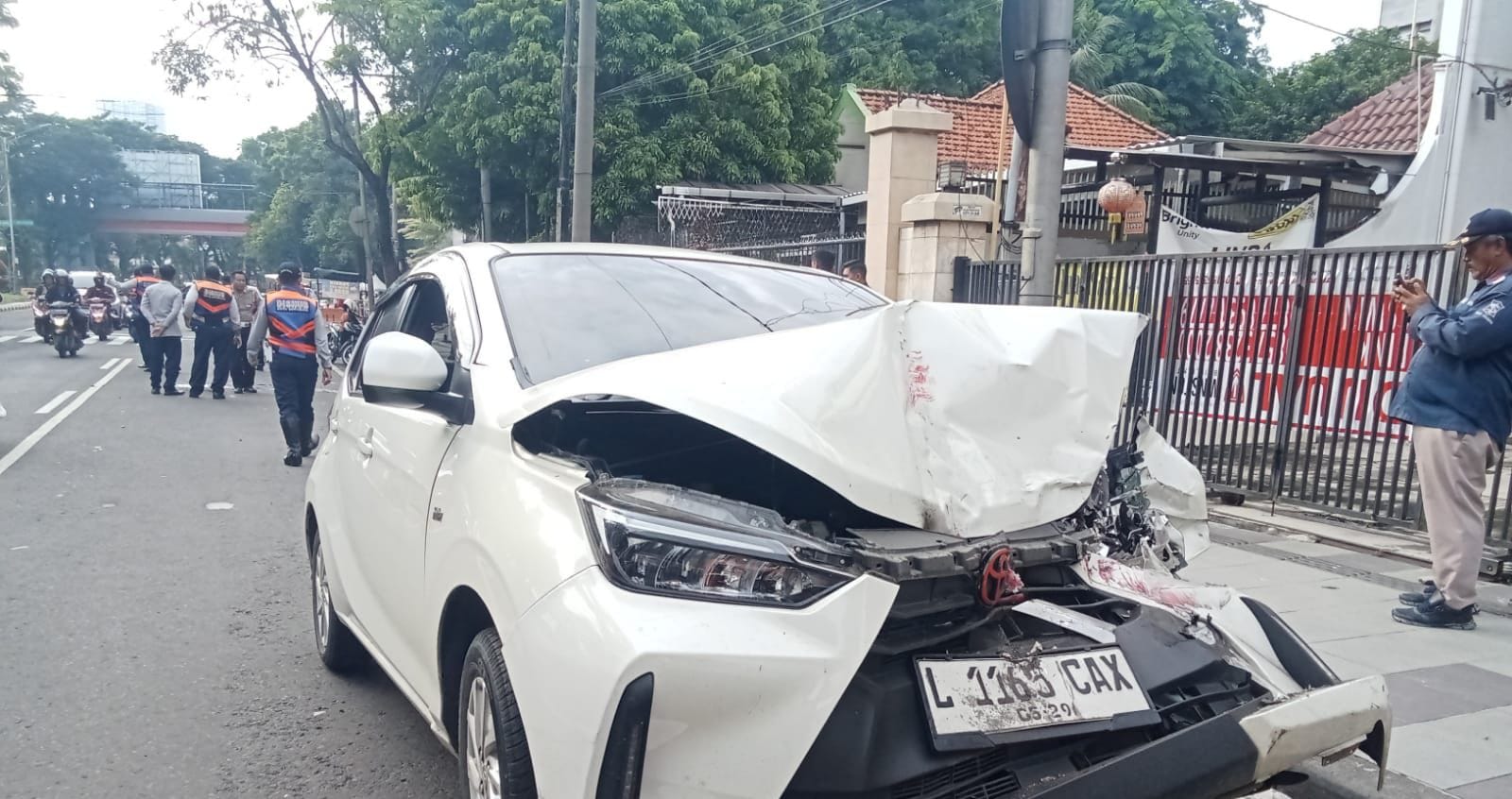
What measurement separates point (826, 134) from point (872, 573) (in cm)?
2227

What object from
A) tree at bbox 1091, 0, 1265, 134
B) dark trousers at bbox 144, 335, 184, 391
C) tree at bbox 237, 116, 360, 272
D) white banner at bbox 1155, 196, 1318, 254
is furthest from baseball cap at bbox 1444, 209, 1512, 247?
tree at bbox 237, 116, 360, 272

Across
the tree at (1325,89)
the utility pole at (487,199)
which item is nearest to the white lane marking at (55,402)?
the utility pole at (487,199)

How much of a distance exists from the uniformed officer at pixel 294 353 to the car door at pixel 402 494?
18.5 feet

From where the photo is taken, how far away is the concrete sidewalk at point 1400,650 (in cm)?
320

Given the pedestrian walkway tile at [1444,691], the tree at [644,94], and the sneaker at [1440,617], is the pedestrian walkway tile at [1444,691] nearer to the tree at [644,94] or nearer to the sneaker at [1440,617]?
the sneaker at [1440,617]

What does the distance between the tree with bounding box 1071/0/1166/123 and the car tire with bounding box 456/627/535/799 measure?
2841 cm

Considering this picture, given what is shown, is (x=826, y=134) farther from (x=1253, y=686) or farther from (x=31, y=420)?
(x=1253, y=686)

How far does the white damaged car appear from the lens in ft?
6.34

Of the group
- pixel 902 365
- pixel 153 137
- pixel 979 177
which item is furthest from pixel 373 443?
pixel 153 137

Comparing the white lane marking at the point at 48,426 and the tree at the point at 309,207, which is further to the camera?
the tree at the point at 309,207

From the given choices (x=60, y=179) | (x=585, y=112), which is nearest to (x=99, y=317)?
(x=585, y=112)

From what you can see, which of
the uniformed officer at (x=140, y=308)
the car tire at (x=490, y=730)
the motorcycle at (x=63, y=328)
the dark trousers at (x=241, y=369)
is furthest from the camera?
the motorcycle at (x=63, y=328)

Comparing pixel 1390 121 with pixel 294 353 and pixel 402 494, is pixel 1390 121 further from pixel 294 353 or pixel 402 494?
pixel 402 494

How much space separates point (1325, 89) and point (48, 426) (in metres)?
30.4
